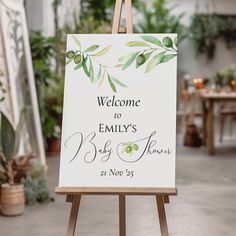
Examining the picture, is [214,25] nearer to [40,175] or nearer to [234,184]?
[234,184]

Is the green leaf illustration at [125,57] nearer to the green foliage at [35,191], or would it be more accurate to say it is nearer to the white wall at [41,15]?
the green foliage at [35,191]

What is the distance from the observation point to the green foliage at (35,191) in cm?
436

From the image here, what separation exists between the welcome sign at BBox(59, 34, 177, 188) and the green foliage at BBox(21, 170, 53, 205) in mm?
1782

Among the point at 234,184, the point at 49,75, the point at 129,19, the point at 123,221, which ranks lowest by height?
the point at 234,184

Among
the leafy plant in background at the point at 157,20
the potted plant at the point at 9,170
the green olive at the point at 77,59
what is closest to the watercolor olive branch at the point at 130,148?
the green olive at the point at 77,59

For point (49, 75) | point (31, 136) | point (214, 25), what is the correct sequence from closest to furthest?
point (31, 136), point (49, 75), point (214, 25)

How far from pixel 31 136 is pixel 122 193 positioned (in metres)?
2.72

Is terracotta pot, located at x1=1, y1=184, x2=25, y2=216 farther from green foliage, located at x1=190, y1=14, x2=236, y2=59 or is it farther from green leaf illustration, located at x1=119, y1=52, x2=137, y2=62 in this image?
green foliage, located at x1=190, y1=14, x2=236, y2=59

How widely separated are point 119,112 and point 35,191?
191 cm

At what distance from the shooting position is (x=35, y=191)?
173 inches

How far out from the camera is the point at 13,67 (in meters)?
4.83

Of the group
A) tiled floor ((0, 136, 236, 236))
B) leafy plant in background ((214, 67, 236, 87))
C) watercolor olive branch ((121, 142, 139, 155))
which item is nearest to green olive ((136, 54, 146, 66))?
watercolor olive branch ((121, 142, 139, 155))

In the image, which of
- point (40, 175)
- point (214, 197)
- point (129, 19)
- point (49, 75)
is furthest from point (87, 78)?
point (49, 75)

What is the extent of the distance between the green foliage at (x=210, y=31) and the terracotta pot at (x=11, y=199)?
824cm
